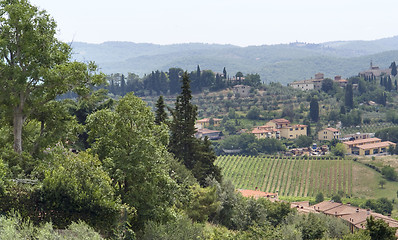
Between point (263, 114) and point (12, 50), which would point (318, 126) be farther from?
point (12, 50)

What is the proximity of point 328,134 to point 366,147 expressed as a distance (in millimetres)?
12110

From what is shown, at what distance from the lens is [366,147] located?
106m

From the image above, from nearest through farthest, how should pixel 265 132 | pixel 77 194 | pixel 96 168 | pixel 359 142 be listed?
pixel 77 194 < pixel 96 168 < pixel 359 142 < pixel 265 132

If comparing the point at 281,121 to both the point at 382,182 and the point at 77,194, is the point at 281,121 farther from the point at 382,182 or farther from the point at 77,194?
the point at 77,194

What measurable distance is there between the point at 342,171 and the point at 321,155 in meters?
16.1

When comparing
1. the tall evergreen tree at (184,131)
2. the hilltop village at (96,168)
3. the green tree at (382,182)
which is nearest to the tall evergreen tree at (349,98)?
the green tree at (382,182)

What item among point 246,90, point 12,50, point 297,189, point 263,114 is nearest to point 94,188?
point 12,50

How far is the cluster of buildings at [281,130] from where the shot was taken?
381ft

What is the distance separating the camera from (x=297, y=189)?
79.9 m

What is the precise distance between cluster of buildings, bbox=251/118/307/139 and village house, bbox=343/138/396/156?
554 inches

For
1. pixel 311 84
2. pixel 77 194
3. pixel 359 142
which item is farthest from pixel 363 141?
pixel 77 194

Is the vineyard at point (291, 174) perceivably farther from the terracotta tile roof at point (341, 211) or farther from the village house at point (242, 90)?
the village house at point (242, 90)

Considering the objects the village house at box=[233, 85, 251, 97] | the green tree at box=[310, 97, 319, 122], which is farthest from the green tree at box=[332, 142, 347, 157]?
the village house at box=[233, 85, 251, 97]

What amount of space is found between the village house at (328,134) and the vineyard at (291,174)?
19.1 m
